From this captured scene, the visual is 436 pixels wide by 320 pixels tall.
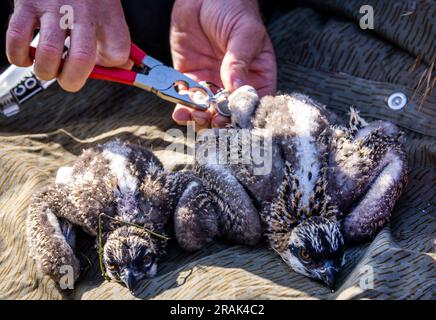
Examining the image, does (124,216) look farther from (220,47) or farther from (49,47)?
(220,47)

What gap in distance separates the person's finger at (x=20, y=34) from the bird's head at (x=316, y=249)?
75.8 inches

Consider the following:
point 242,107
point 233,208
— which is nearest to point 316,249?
point 233,208

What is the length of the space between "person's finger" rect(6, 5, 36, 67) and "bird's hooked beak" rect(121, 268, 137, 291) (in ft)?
4.75

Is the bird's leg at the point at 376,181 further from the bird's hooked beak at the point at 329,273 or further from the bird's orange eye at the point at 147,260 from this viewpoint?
the bird's orange eye at the point at 147,260

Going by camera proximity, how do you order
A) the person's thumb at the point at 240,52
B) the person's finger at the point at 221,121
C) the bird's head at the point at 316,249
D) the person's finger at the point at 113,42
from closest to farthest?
the bird's head at the point at 316,249, the person's finger at the point at 113,42, the person's finger at the point at 221,121, the person's thumb at the point at 240,52

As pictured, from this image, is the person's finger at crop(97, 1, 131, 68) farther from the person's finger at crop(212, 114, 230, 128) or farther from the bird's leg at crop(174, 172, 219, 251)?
the bird's leg at crop(174, 172, 219, 251)

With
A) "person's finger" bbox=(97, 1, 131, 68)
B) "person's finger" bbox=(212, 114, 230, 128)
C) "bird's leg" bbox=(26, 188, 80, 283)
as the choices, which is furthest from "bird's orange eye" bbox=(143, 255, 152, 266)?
"person's finger" bbox=(97, 1, 131, 68)

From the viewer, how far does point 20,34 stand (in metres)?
3.69

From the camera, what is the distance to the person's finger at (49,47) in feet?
11.9

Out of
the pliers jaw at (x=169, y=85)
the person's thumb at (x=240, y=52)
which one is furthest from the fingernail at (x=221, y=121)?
the person's thumb at (x=240, y=52)

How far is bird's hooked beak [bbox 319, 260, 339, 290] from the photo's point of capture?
325 centimetres

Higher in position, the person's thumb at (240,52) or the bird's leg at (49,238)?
the person's thumb at (240,52)
